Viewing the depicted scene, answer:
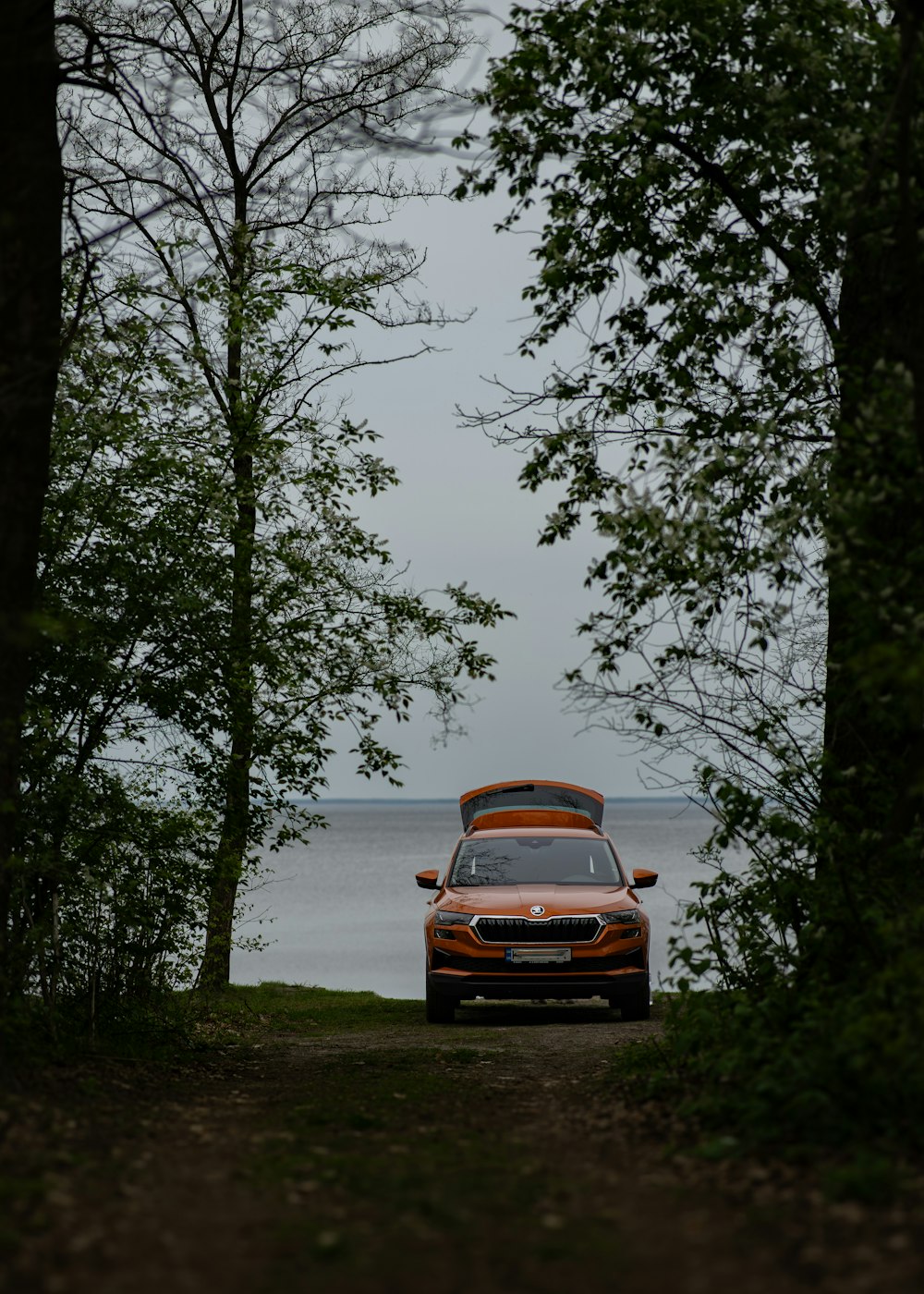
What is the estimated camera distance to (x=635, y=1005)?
12.9 meters

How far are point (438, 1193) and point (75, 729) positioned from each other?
4.97m

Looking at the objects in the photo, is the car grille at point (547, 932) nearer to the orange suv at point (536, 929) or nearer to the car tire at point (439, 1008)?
the orange suv at point (536, 929)

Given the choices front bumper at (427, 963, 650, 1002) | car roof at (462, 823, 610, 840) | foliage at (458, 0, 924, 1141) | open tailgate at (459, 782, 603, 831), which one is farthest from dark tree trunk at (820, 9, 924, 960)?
open tailgate at (459, 782, 603, 831)

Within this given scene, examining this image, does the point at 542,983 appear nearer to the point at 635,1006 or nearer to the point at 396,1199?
the point at 635,1006

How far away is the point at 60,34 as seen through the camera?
872cm

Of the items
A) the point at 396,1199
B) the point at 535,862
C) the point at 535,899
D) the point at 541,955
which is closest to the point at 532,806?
the point at 535,862

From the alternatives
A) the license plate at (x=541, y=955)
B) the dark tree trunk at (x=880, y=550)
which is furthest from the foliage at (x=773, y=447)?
the license plate at (x=541, y=955)

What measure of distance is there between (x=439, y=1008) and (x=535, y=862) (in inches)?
67.1

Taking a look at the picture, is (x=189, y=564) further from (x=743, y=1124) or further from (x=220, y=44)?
(x=220, y=44)

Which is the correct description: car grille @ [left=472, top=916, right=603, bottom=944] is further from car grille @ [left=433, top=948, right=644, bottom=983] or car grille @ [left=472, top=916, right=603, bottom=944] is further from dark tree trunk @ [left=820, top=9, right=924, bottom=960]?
dark tree trunk @ [left=820, top=9, right=924, bottom=960]

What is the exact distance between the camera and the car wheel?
1273 centimetres

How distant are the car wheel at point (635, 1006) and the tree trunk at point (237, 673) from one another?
3924mm

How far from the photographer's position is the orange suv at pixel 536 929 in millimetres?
12305

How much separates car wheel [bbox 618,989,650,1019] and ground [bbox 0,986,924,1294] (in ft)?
13.5
